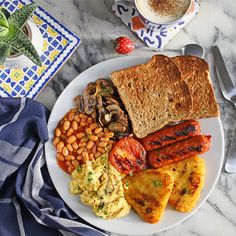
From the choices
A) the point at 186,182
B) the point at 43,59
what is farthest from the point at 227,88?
the point at 43,59

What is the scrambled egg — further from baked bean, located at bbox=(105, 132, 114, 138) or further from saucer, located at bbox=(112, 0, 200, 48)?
saucer, located at bbox=(112, 0, 200, 48)

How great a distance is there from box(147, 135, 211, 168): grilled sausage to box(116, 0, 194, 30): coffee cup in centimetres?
63

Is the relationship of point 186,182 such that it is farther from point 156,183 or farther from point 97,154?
point 97,154

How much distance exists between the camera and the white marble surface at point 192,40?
9.97 ft

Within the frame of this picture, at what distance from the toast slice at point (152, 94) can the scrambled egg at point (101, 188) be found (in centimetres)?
27

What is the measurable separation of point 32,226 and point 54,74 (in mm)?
840

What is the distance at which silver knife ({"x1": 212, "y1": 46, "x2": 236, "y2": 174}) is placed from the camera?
118 inches

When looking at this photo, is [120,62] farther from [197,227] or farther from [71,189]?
[197,227]

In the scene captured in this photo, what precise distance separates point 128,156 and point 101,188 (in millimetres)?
228

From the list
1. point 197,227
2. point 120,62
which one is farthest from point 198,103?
point 197,227

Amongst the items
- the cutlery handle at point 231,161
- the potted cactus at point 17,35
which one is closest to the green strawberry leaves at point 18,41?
the potted cactus at point 17,35

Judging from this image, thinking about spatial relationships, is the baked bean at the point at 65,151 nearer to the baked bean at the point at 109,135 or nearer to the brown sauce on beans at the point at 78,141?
the brown sauce on beans at the point at 78,141

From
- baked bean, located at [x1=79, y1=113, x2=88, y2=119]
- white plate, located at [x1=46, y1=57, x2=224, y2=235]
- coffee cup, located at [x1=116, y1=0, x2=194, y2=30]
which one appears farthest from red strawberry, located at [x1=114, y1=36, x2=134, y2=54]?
baked bean, located at [x1=79, y1=113, x2=88, y2=119]

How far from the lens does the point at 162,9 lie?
9.50 feet
